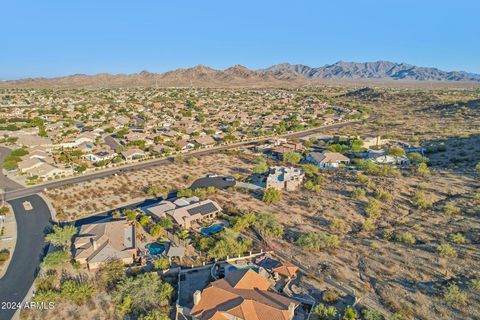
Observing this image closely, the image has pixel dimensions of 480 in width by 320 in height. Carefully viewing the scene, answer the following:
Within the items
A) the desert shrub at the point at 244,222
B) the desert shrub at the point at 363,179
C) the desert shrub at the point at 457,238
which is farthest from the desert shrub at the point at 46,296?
the desert shrub at the point at 363,179

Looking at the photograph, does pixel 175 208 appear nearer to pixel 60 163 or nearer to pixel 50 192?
pixel 50 192

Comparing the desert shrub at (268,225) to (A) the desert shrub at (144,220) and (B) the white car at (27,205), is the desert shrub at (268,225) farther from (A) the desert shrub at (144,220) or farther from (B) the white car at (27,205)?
(B) the white car at (27,205)

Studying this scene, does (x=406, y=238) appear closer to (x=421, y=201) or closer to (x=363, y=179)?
(x=421, y=201)

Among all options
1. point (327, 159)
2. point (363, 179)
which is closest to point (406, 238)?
point (363, 179)

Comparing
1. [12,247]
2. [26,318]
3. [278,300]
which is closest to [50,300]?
[26,318]

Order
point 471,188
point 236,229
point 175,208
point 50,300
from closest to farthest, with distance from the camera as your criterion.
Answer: point 50,300, point 236,229, point 175,208, point 471,188

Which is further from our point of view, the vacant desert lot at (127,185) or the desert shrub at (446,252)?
the vacant desert lot at (127,185)

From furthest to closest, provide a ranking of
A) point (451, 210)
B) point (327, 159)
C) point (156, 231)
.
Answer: point (327, 159) < point (451, 210) < point (156, 231)
